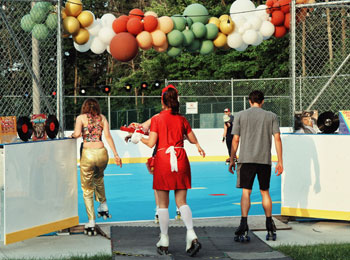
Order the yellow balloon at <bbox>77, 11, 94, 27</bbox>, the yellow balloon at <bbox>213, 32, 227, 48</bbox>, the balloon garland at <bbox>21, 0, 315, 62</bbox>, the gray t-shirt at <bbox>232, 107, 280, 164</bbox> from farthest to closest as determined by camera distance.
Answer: the yellow balloon at <bbox>213, 32, 227, 48</bbox> < the balloon garland at <bbox>21, 0, 315, 62</bbox> < the yellow balloon at <bbox>77, 11, 94, 27</bbox> < the gray t-shirt at <bbox>232, 107, 280, 164</bbox>

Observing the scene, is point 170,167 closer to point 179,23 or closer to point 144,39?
point 144,39

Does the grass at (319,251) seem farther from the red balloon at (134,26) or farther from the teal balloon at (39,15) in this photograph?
the red balloon at (134,26)

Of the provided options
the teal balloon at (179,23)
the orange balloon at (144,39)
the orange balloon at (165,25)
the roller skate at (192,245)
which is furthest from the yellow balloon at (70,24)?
the roller skate at (192,245)

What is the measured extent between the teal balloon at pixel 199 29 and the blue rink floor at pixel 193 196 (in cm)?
310

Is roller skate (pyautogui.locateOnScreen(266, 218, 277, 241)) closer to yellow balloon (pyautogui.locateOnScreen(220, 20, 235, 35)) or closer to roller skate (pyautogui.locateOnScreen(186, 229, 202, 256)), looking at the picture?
roller skate (pyautogui.locateOnScreen(186, 229, 202, 256))

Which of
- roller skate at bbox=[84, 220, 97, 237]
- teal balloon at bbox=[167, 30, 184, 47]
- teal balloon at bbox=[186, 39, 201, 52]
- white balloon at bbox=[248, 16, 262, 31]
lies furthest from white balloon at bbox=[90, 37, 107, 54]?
roller skate at bbox=[84, 220, 97, 237]

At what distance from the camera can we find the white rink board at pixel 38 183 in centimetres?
679

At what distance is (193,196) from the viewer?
11.9 meters

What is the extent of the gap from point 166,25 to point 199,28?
63cm

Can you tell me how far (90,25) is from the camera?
1101 centimetres

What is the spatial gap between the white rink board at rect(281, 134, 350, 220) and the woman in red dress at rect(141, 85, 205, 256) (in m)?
2.58

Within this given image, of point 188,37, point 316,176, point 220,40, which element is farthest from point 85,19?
point 316,176

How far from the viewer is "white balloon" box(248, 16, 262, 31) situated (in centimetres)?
1159

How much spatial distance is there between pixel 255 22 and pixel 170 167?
611cm
